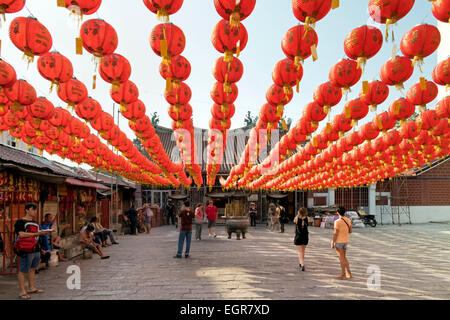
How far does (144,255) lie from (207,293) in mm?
5033

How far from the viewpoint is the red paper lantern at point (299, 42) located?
4.44 meters

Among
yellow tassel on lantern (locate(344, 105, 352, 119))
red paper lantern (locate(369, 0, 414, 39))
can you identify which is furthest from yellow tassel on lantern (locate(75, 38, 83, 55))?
yellow tassel on lantern (locate(344, 105, 352, 119))

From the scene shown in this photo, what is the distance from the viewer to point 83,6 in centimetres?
389

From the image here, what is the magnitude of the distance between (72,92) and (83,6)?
8.55ft

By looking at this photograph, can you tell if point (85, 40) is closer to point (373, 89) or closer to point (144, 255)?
point (373, 89)

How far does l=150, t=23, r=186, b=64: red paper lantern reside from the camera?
4.41 meters

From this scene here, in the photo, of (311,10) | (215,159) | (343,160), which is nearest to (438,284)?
(311,10)

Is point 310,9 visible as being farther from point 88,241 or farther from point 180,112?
point 88,241

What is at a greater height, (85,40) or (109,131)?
(85,40)

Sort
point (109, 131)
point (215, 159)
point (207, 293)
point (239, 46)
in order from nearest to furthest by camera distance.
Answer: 1. point (239, 46)
2. point (207, 293)
3. point (109, 131)
4. point (215, 159)

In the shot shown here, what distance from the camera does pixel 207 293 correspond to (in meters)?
5.41

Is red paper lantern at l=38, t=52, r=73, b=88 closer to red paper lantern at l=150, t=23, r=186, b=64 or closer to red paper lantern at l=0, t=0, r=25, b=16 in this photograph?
red paper lantern at l=0, t=0, r=25, b=16

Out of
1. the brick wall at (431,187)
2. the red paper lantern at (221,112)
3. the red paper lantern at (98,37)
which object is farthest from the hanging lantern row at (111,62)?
the brick wall at (431,187)

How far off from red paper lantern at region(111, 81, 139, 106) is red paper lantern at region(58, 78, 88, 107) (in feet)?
2.15
